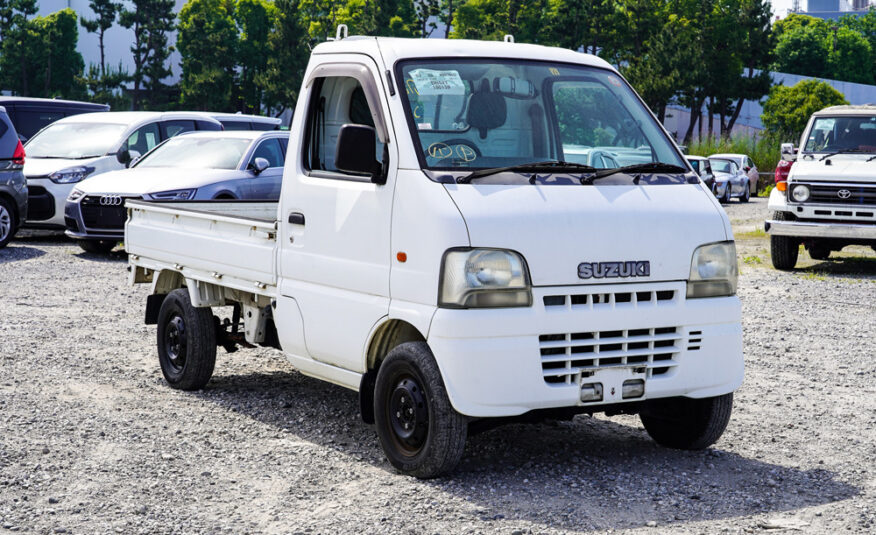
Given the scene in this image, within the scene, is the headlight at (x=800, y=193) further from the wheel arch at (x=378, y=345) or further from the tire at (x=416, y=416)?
the tire at (x=416, y=416)

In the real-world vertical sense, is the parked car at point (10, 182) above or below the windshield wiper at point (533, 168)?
below

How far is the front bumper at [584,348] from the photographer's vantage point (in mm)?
5270

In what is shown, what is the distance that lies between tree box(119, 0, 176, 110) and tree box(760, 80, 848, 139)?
36.6m

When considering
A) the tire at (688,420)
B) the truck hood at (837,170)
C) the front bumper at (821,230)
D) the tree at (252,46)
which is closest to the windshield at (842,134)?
the truck hood at (837,170)

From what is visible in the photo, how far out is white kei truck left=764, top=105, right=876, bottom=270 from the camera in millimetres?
14992

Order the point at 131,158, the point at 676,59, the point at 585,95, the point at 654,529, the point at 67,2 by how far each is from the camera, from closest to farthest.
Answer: the point at 654,529 < the point at 585,95 < the point at 131,158 < the point at 676,59 < the point at 67,2

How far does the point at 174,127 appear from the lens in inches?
730

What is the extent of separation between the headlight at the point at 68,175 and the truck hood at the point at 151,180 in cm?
129

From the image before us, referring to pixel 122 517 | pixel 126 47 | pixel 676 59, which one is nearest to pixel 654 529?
pixel 122 517

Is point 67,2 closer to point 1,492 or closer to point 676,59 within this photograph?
point 676,59

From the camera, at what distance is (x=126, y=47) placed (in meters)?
93.4

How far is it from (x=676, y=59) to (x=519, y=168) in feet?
227

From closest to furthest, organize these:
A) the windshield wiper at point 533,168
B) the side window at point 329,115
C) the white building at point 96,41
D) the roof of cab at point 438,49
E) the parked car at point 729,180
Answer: the windshield wiper at point 533,168 → the roof of cab at point 438,49 → the side window at point 329,115 → the parked car at point 729,180 → the white building at point 96,41

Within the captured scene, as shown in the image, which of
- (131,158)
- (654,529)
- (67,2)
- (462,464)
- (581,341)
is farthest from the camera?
(67,2)
